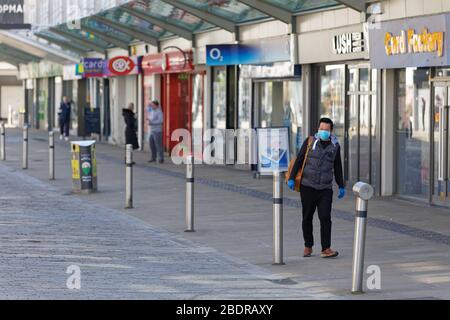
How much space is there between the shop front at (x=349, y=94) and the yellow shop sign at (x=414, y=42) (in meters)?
1.22

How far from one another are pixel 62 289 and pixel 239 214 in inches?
295

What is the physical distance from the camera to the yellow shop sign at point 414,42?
17.6 m

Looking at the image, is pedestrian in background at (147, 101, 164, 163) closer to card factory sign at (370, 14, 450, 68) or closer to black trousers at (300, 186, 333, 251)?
card factory sign at (370, 14, 450, 68)

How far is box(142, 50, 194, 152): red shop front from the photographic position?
3346cm

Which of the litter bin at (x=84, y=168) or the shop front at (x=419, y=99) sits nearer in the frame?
the shop front at (x=419, y=99)

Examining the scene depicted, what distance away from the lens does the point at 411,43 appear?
61.3ft

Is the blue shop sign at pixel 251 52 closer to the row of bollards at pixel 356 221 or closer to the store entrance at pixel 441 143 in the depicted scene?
the store entrance at pixel 441 143


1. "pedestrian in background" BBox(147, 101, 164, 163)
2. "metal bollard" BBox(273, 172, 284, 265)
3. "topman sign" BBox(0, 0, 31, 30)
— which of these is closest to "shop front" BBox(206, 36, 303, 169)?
"pedestrian in background" BBox(147, 101, 164, 163)

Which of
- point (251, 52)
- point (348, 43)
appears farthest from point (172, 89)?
point (348, 43)

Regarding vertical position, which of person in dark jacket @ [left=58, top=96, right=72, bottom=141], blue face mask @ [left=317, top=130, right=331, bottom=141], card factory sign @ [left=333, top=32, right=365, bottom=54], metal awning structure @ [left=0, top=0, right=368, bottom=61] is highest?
metal awning structure @ [left=0, top=0, right=368, bottom=61]

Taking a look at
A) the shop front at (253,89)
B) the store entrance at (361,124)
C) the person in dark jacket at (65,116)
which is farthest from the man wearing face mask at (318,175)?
the person in dark jacket at (65,116)

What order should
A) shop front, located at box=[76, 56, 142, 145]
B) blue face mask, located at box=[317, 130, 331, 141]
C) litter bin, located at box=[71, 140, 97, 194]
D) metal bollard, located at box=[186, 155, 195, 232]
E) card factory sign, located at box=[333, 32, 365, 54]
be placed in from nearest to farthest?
blue face mask, located at box=[317, 130, 331, 141]
metal bollard, located at box=[186, 155, 195, 232]
card factory sign, located at box=[333, 32, 365, 54]
litter bin, located at box=[71, 140, 97, 194]
shop front, located at box=[76, 56, 142, 145]

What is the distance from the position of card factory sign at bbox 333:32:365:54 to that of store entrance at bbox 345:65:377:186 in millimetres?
445

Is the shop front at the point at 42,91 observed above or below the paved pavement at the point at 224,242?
above
